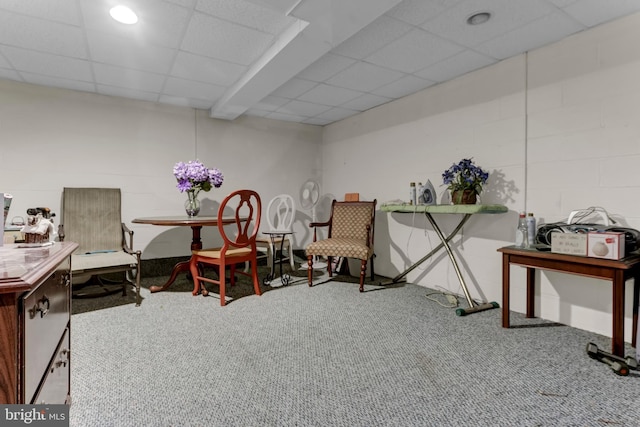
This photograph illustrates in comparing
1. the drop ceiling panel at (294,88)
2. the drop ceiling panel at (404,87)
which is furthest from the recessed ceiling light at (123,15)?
the drop ceiling panel at (404,87)

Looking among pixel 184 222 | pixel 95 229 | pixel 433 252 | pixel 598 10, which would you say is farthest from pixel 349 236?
pixel 598 10

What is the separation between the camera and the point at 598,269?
1.91m

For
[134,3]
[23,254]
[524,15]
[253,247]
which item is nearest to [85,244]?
[253,247]

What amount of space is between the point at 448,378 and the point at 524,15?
2.32m

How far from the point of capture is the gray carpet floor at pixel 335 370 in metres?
1.41

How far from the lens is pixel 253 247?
10.1 ft

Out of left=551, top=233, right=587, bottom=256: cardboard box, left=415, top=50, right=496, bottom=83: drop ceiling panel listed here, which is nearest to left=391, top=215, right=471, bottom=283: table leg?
left=551, top=233, right=587, bottom=256: cardboard box

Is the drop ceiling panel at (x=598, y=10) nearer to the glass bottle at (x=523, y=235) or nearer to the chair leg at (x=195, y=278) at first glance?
the glass bottle at (x=523, y=235)

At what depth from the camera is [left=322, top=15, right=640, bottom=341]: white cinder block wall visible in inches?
86.4

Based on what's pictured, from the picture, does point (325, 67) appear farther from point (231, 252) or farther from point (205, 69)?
Result: point (231, 252)

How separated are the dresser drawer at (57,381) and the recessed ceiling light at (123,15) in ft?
6.39

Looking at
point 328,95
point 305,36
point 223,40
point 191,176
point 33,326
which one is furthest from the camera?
point 328,95

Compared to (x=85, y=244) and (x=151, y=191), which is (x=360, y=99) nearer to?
(x=151, y=191)

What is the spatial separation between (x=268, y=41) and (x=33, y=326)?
239 centimetres
